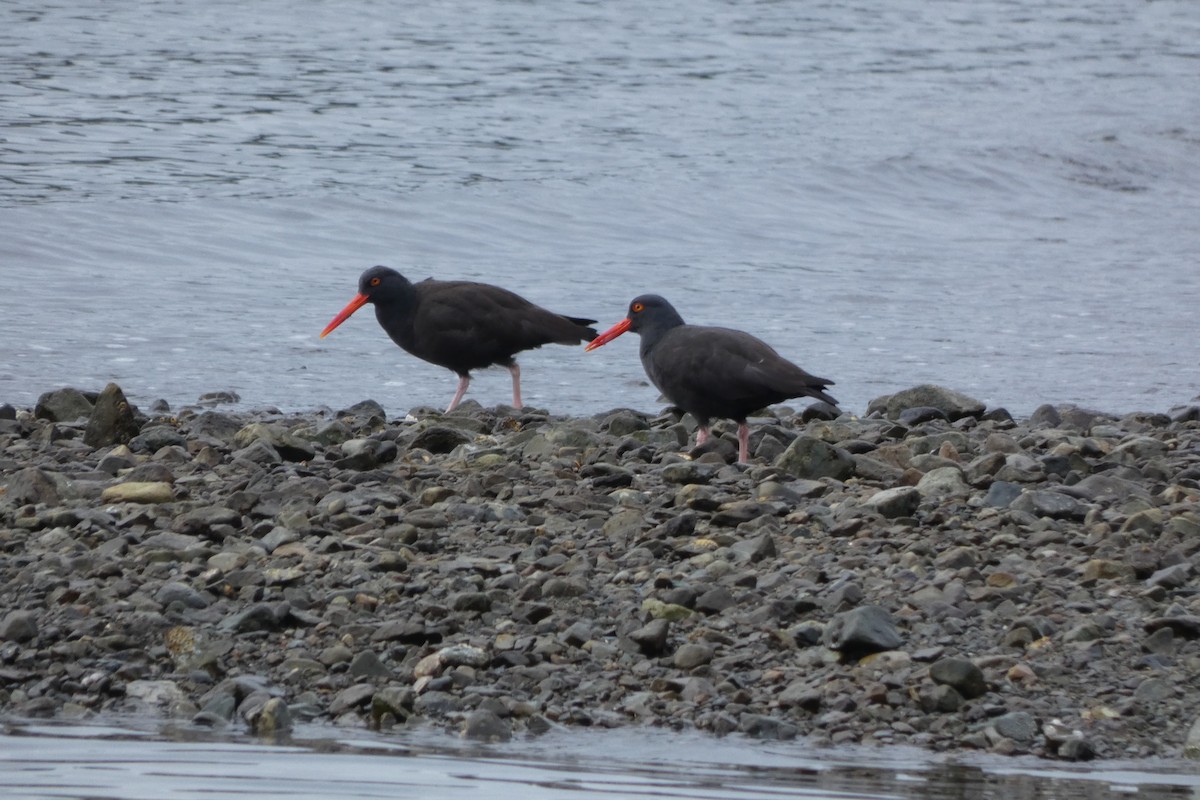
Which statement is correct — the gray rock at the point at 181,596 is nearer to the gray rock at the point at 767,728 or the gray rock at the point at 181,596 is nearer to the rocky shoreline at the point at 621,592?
the rocky shoreline at the point at 621,592

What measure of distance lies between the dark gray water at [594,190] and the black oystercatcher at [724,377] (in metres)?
2.44

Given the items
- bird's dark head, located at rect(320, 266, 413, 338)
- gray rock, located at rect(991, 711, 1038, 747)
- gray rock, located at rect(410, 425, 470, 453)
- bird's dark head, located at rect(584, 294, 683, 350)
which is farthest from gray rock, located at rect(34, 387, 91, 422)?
gray rock, located at rect(991, 711, 1038, 747)

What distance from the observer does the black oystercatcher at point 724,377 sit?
6949mm

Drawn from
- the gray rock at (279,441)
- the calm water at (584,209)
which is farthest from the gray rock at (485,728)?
the gray rock at (279,441)

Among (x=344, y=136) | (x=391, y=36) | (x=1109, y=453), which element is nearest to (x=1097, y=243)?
(x=344, y=136)

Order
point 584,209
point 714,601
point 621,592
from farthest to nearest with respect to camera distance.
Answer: point 584,209, point 621,592, point 714,601

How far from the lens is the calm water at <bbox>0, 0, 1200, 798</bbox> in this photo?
9477 mm

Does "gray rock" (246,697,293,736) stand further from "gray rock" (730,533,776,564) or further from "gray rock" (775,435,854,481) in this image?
"gray rock" (775,435,854,481)

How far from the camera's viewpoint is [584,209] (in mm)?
17188

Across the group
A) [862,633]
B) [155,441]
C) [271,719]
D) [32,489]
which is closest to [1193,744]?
[862,633]

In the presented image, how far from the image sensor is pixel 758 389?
22.8 ft

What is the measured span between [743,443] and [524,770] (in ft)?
11.2

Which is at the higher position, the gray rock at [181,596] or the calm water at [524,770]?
the calm water at [524,770]

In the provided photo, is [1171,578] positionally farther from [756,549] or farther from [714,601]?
[714,601]
